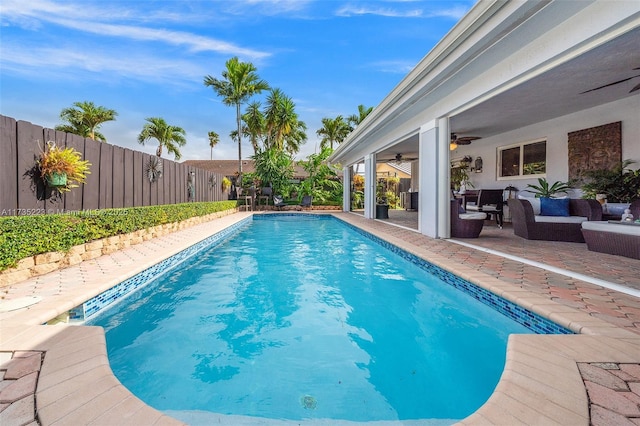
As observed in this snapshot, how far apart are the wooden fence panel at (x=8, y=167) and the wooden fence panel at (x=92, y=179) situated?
149 centimetres

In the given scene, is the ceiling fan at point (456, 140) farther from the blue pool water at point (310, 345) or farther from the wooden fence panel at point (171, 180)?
the wooden fence panel at point (171, 180)

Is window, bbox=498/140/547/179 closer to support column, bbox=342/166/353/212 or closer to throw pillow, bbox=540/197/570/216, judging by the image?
throw pillow, bbox=540/197/570/216

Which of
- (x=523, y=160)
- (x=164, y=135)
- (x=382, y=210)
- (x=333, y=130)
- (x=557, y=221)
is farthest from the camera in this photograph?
(x=333, y=130)

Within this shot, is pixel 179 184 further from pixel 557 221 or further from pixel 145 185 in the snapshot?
pixel 557 221

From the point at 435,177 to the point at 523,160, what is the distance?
14.4 feet

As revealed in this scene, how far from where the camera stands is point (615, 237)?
4.88m

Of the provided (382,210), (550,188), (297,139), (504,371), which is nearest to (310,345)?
(504,371)

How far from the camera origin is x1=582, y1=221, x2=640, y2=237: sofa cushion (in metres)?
4.56

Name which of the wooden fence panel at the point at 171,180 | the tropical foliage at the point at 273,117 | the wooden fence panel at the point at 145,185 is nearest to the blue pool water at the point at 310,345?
the wooden fence panel at the point at 145,185

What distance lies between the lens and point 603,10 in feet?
10.6

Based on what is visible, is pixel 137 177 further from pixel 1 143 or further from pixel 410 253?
pixel 410 253

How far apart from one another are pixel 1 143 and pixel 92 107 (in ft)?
74.2

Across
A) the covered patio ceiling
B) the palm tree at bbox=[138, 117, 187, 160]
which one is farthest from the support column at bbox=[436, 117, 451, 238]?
the palm tree at bbox=[138, 117, 187, 160]

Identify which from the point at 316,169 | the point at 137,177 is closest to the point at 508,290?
the point at 137,177
